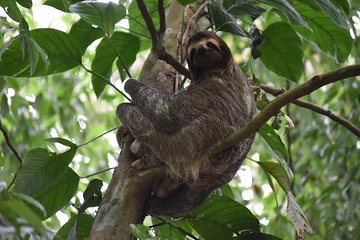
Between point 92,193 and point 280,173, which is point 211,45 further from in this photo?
point 92,193

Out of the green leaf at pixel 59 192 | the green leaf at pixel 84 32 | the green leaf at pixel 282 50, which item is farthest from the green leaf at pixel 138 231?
the green leaf at pixel 282 50

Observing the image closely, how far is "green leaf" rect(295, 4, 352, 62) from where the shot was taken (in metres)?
4.16

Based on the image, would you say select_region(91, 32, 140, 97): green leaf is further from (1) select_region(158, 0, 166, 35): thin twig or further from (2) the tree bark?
(1) select_region(158, 0, 166, 35): thin twig

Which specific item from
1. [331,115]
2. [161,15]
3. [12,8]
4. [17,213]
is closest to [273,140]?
[331,115]

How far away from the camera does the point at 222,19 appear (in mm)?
3738

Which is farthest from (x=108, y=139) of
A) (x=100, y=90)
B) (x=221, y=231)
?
(x=221, y=231)

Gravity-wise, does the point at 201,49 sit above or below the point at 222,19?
below

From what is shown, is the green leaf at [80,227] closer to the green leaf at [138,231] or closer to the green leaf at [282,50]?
the green leaf at [138,231]

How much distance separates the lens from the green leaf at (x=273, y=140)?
149 inches

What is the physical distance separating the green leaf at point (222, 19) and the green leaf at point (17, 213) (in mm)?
2329

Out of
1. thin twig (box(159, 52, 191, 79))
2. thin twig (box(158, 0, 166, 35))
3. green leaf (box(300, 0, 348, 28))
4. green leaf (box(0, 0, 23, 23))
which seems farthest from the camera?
green leaf (box(300, 0, 348, 28))

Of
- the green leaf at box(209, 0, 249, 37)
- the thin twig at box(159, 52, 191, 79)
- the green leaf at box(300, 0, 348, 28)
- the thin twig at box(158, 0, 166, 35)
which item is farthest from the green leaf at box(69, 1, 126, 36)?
the green leaf at box(300, 0, 348, 28)

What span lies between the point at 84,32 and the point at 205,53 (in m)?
0.84

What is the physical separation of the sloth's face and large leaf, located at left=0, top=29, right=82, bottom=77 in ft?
2.46
